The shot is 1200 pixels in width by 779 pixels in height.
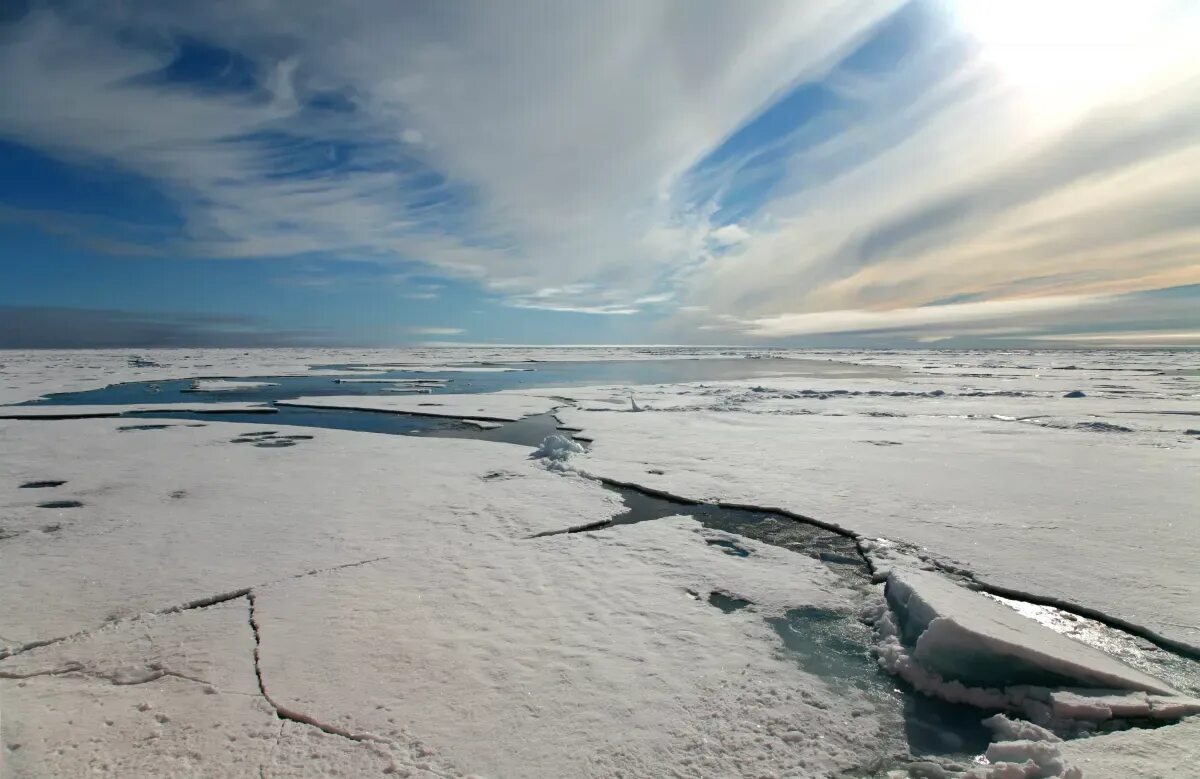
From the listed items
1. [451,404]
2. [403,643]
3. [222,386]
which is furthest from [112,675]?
[222,386]

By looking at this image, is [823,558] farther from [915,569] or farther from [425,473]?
[425,473]

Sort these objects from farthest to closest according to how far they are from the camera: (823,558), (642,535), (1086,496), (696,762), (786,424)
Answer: (786,424)
(1086,496)
(642,535)
(823,558)
(696,762)

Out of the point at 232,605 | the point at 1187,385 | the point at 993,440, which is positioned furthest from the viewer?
the point at 1187,385

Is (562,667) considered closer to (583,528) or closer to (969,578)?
(583,528)

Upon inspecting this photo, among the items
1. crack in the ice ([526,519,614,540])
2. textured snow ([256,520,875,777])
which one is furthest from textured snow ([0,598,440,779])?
crack in the ice ([526,519,614,540])

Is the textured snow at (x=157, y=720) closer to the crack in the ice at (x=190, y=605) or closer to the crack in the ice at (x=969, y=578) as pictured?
the crack in the ice at (x=190, y=605)

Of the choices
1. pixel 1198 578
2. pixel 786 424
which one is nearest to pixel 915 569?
pixel 1198 578
